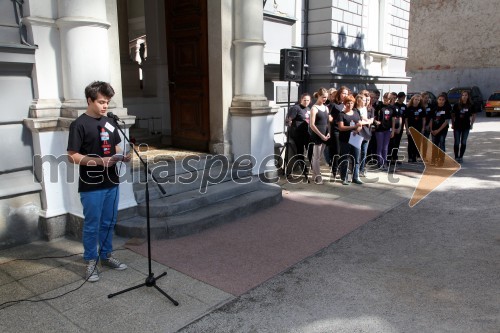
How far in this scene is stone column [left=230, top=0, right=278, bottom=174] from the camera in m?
7.42

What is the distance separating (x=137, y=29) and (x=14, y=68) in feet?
24.2

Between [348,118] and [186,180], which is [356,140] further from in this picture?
[186,180]

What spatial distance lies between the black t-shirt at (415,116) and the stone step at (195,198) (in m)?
5.06

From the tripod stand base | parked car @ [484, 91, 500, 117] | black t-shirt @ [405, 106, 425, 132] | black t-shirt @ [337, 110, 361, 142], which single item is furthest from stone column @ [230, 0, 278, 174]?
parked car @ [484, 91, 500, 117]

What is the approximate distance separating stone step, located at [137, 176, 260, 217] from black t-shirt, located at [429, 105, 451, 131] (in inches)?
207

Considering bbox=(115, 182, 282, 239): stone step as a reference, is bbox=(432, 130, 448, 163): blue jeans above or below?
above

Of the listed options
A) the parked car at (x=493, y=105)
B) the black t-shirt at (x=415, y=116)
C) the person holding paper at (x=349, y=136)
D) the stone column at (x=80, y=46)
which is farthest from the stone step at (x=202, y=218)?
the parked car at (x=493, y=105)

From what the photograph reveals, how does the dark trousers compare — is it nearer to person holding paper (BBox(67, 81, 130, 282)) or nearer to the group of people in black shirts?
the group of people in black shirts

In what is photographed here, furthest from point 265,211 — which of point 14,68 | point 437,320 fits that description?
point 14,68

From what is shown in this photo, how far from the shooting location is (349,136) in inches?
326

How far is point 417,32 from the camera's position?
35.6m

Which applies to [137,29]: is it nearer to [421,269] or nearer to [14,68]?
[14,68]

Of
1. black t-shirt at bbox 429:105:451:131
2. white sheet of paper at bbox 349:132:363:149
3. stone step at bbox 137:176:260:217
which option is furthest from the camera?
black t-shirt at bbox 429:105:451:131

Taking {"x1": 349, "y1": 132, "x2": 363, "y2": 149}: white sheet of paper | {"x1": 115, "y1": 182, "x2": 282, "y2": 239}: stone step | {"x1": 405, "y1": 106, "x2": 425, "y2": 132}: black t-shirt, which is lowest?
{"x1": 115, "y1": 182, "x2": 282, "y2": 239}: stone step
